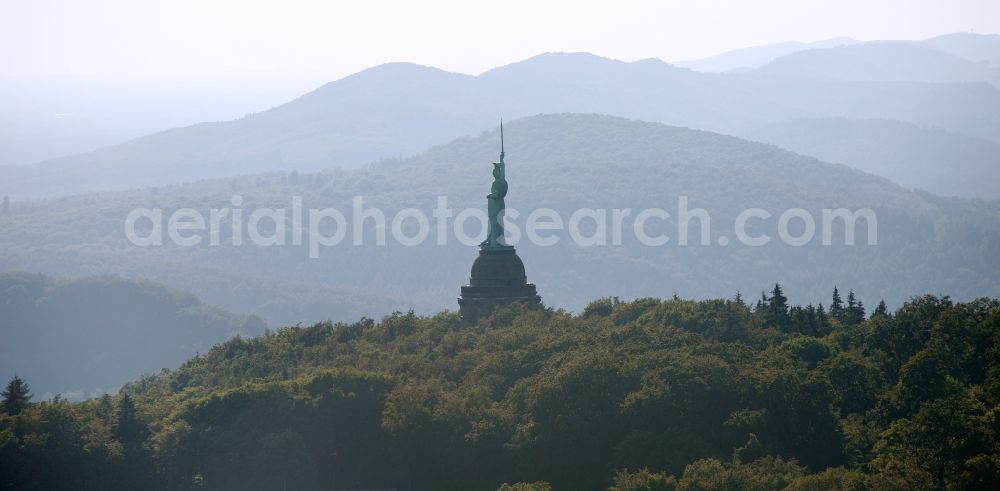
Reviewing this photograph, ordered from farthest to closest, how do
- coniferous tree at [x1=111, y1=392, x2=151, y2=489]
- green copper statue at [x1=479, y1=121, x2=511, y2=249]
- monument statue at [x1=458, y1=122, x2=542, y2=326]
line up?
1. monument statue at [x1=458, y1=122, x2=542, y2=326]
2. green copper statue at [x1=479, y1=121, x2=511, y2=249]
3. coniferous tree at [x1=111, y1=392, x2=151, y2=489]

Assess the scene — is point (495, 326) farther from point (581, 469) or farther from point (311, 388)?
point (581, 469)

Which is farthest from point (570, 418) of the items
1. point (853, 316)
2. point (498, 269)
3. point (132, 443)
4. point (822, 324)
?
point (853, 316)

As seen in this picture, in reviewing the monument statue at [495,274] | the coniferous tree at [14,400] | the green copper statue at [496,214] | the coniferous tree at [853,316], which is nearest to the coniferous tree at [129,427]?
the coniferous tree at [14,400]

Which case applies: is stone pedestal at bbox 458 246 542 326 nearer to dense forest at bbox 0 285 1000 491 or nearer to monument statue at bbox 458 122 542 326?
monument statue at bbox 458 122 542 326

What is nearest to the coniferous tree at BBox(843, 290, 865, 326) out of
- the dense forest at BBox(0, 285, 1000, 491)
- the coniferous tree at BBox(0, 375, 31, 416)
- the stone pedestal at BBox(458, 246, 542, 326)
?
the dense forest at BBox(0, 285, 1000, 491)

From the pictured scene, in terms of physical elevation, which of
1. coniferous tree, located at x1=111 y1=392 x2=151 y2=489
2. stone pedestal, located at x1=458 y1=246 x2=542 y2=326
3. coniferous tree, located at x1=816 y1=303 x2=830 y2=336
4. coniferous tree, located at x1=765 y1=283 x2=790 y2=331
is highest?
stone pedestal, located at x1=458 y1=246 x2=542 y2=326

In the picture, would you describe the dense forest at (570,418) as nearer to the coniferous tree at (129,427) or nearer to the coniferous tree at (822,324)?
the coniferous tree at (129,427)

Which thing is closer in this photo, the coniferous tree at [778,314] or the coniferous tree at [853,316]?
the coniferous tree at [778,314]

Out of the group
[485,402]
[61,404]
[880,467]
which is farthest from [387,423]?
[880,467]
